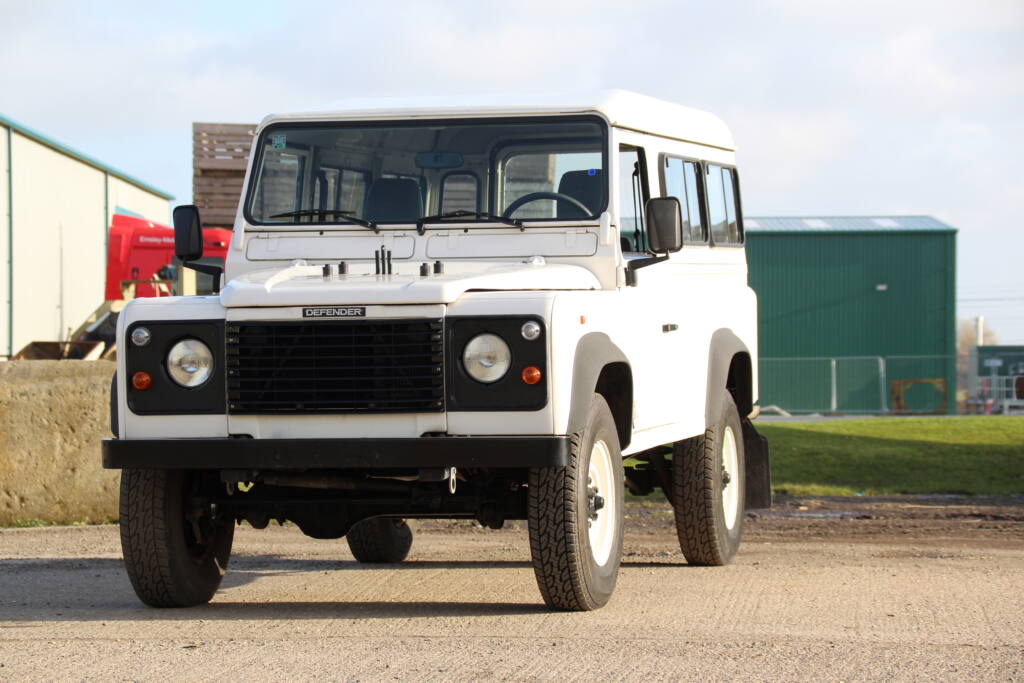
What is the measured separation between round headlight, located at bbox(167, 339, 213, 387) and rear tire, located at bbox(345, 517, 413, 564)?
3.27 m

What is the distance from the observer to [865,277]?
43375mm

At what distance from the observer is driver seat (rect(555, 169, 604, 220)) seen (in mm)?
8180

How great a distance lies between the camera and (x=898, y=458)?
1772 cm

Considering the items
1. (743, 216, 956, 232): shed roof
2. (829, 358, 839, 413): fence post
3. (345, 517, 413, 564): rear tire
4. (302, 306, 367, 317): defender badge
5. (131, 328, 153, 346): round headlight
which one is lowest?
(829, 358, 839, 413): fence post

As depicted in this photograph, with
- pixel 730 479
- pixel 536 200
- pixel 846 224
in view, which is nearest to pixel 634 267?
pixel 536 200

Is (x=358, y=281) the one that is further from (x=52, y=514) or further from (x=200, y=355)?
(x=52, y=514)

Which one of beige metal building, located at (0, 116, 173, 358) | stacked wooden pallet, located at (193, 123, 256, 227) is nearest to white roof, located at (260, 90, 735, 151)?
stacked wooden pallet, located at (193, 123, 256, 227)

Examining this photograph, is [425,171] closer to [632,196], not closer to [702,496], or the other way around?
[632,196]

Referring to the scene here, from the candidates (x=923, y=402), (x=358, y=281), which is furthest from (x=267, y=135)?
(x=923, y=402)

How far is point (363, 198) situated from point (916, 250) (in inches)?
1454

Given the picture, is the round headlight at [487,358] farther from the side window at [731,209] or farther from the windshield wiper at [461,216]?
the side window at [731,209]

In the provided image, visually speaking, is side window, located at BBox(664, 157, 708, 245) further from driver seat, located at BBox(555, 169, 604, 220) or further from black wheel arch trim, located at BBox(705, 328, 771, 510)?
black wheel arch trim, located at BBox(705, 328, 771, 510)

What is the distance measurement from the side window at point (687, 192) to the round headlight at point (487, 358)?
2566 millimetres

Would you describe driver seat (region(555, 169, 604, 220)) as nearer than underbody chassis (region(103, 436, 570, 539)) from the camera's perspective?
No
